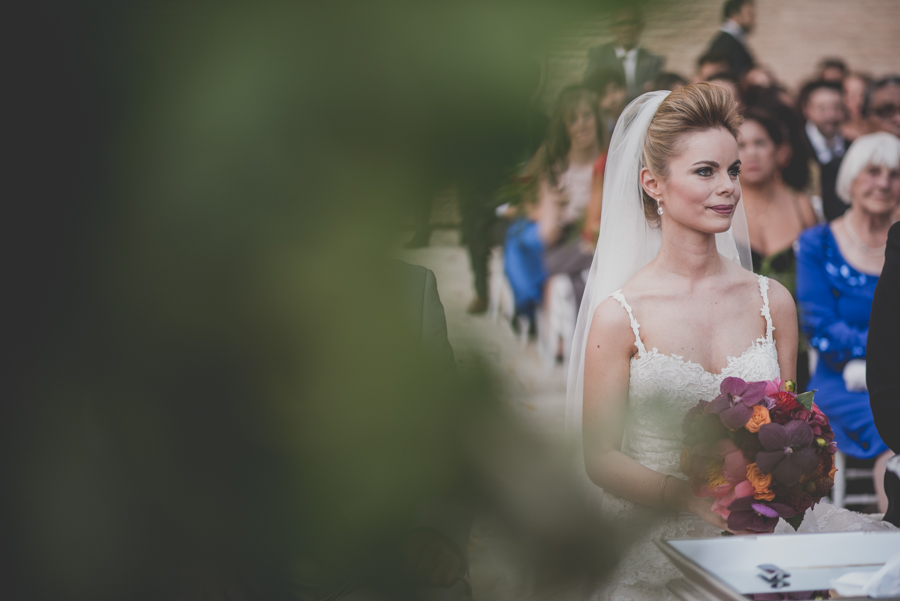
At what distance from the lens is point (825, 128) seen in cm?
520

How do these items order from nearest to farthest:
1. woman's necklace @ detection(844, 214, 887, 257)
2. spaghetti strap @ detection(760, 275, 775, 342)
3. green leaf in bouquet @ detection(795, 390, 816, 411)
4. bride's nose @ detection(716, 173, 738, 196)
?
1. green leaf in bouquet @ detection(795, 390, 816, 411)
2. bride's nose @ detection(716, 173, 738, 196)
3. spaghetti strap @ detection(760, 275, 775, 342)
4. woman's necklace @ detection(844, 214, 887, 257)

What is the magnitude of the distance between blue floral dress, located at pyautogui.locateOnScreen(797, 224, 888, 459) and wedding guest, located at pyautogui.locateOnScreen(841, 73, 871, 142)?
5.93 feet

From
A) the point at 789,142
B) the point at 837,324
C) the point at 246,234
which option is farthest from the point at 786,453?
the point at 789,142

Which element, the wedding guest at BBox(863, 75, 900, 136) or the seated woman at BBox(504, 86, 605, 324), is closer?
the seated woman at BBox(504, 86, 605, 324)

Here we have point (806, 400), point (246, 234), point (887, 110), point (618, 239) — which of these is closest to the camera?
point (246, 234)

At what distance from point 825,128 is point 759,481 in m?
4.35

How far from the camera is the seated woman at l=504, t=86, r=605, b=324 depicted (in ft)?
1.00

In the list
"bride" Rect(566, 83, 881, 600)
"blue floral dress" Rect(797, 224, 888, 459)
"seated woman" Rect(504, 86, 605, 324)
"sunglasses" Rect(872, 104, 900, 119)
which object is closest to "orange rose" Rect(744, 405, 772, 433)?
"bride" Rect(566, 83, 881, 600)

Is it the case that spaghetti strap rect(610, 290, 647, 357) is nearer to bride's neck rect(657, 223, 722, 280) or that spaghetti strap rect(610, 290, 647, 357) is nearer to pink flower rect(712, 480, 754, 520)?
bride's neck rect(657, 223, 722, 280)

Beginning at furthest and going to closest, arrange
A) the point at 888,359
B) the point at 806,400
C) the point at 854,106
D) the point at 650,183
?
the point at 854,106
the point at 650,183
the point at 888,359
the point at 806,400

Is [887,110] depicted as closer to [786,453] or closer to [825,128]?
[825,128]

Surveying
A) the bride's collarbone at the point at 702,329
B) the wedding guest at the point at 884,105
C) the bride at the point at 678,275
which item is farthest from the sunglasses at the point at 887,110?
the bride's collarbone at the point at 702,329

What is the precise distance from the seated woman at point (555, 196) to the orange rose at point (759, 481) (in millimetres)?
1340

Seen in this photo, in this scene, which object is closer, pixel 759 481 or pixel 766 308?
pixel 759 481
